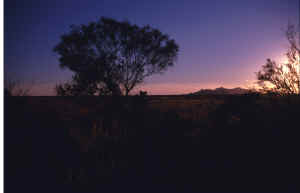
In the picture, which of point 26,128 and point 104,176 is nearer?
point 104,176

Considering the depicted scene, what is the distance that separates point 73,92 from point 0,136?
7943 mm

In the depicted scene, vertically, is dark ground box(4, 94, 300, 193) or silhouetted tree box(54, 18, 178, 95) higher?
silhouetted tree box(54, 18, 178, 95)

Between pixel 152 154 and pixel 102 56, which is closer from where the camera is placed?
pixel 152 154

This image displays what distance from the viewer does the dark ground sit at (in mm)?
2576

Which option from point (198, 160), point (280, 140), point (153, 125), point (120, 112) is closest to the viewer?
point (198, 160)

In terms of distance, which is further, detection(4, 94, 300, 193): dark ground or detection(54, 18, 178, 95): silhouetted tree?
detection(54, 18, 178, 95): silhouetted tree

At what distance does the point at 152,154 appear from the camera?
3.39m

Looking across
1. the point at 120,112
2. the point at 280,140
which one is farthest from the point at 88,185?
the point at 280,140

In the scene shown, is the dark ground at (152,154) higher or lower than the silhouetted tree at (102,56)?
lower

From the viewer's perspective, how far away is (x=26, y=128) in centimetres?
384

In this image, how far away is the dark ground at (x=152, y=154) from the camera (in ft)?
8.45

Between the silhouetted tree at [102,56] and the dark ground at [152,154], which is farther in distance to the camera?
the silhouetted tree at [102,56]

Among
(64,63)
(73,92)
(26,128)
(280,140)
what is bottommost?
(280,140)

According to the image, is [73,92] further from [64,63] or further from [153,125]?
[153,125]
